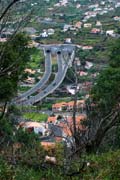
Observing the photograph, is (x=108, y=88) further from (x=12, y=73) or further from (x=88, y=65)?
(x=88, y=65)

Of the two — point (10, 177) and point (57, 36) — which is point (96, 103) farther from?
point (57, 36)

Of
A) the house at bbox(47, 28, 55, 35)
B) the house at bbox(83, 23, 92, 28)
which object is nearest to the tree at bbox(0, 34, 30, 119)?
the house at bbox(47, 28, 55, 35)

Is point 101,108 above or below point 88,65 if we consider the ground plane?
above

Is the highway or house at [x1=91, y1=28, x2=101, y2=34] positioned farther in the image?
house at [x1=91, y1=28, x2=101, y2=34]

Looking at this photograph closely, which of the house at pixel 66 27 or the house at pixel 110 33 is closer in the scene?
the house at pixel 110 33

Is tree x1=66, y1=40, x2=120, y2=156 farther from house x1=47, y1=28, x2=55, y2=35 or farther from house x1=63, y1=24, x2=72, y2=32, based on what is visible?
house x1=63, y1=24, x2=72, y2=32

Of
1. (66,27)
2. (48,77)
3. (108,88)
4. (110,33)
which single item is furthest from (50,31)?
(108,88)

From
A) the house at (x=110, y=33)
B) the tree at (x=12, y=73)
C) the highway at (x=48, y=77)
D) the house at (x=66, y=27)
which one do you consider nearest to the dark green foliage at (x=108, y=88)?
the tree at (x=12, y=73)

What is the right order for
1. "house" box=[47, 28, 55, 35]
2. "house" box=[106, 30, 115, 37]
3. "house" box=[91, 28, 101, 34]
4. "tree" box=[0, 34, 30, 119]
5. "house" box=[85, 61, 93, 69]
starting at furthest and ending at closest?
"house" box=[47, 28, 55, 35] < "house" box=[91, 28, 101, 34] < "house" box=[106, 30, 115, 37] < "house" box=[85, 61, 93, 69] < "tree" box=[0, 34, 30, 119]

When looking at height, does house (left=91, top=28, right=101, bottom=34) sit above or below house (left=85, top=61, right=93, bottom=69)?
below

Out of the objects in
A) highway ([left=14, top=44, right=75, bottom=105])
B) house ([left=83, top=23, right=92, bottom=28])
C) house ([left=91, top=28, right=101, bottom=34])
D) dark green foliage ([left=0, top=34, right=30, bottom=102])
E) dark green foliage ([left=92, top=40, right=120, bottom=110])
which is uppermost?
dark green foliage ([left=0, top=34, right=30, bottom=102])

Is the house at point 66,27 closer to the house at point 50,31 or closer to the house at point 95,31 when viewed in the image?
the house at point 50,31

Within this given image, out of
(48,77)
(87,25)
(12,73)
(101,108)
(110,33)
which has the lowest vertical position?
(87,25)
